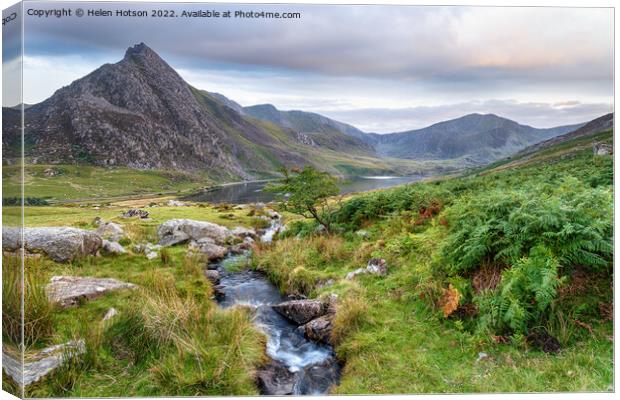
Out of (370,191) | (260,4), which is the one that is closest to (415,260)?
(370,191)

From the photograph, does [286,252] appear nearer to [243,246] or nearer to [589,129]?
[243,246]

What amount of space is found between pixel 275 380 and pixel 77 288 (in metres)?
3.46

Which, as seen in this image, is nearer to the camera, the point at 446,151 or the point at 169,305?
the point at 169,305

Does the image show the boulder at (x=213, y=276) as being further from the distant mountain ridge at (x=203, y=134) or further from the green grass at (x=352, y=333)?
the distant mountain ridge at (x=203, y=134)

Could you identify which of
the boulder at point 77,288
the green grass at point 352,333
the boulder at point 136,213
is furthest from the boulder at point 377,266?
the boulder at point 136,213

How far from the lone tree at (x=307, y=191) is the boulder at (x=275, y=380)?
4749mm

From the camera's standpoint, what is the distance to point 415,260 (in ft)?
26.2

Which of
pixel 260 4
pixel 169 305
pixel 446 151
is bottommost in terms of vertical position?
pixel 169 305

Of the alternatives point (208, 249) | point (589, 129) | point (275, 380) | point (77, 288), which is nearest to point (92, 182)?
point (77, 288)

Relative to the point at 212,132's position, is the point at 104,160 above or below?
below

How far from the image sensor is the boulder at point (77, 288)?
5715mm

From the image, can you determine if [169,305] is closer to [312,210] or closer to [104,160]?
[104,160]

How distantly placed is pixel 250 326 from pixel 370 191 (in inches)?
208

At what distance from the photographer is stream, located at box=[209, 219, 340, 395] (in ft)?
17.9
